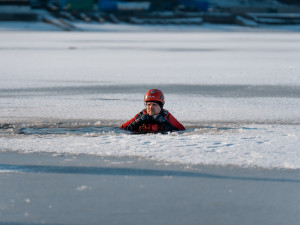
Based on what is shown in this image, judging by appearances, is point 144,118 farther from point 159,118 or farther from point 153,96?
point 153,96

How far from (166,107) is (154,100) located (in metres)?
2.00

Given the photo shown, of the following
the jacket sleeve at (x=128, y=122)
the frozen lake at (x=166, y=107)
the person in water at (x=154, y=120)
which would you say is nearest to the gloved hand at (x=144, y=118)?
the person in water at (x=154, y=120)

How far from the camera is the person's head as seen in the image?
5.58 m

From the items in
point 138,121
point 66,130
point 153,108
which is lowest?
point 66,130

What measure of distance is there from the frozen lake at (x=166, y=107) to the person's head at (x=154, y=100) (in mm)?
362

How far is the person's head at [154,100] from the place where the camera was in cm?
558

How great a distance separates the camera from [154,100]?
5609 mm

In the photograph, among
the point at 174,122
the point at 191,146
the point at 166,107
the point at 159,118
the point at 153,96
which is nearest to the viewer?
the point at 191,146

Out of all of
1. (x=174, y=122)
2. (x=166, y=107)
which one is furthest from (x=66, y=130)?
(x=166, y=107)

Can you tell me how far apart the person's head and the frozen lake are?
36 centimetres

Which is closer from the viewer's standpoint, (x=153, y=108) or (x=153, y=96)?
(x=153, y=96)

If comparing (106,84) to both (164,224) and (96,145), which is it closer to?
(96,145)

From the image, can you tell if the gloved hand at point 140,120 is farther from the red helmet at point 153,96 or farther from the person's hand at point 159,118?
the red helmet at point 153,96

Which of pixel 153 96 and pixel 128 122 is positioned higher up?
pixel 153 96
